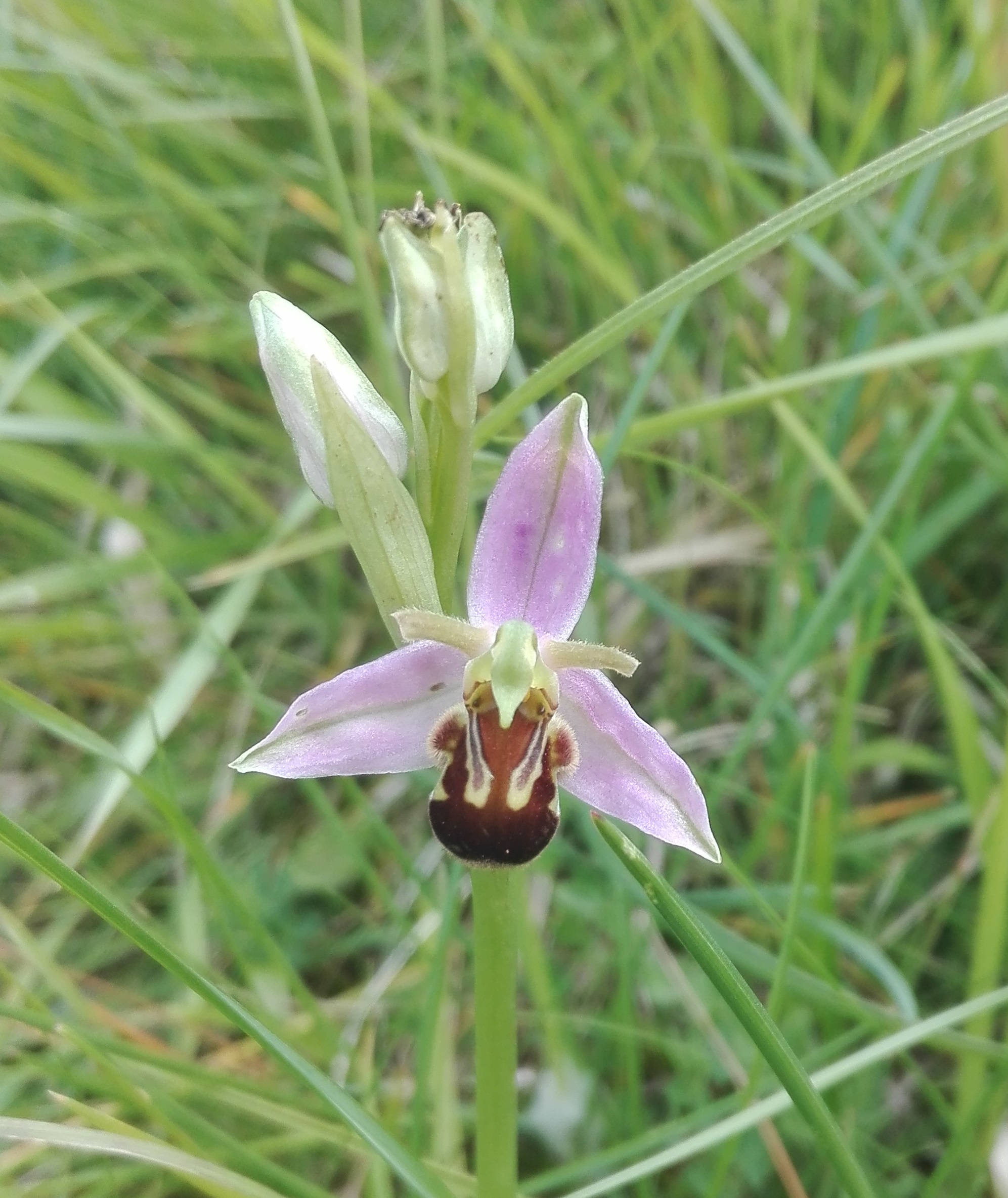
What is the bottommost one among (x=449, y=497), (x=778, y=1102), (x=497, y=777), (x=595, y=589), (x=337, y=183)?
(x=778, y=1102)

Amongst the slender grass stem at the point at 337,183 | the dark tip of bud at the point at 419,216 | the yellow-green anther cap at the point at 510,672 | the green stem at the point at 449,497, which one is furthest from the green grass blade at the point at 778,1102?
the slender grass stem at the point at 337,183

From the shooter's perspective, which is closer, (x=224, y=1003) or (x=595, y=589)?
(x=224, y=1003)

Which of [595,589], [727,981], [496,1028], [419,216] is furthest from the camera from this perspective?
[595,589]

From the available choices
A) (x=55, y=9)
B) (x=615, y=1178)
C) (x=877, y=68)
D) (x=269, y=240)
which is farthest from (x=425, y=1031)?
(x=55, y=9)

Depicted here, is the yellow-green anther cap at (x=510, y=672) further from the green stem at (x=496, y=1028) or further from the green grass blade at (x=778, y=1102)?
the green grass blade at (x=778, y=1102)

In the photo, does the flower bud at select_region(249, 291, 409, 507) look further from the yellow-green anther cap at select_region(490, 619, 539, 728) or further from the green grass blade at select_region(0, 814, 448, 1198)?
the green grass blade at select_region(0, 814, 448, 1198)

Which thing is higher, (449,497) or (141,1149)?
(449,497)

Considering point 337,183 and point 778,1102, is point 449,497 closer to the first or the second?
A: point 337,183

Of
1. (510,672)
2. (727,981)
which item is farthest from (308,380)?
(727,981)
